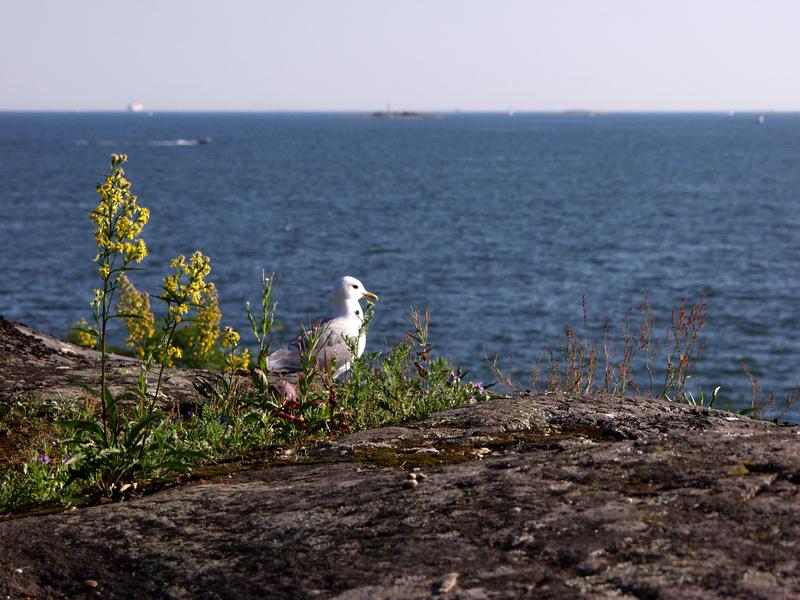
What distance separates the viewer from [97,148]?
A: 5650 inches

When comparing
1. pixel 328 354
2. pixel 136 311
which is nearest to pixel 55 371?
pixel 328 354

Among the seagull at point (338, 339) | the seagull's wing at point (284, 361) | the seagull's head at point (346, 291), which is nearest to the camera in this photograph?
the seagull at point (338, 339)

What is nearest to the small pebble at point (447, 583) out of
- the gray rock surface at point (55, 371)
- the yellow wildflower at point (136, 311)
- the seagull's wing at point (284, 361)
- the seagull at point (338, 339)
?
the gray rock surface at point (55, 371)

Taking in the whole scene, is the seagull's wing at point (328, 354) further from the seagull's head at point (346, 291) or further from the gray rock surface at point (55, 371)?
the gray rock surface at point (55, 371)

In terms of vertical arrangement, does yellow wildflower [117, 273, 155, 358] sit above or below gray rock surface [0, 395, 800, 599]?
below

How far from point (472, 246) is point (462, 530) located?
144 ft

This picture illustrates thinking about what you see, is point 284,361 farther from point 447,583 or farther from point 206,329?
point 447,583

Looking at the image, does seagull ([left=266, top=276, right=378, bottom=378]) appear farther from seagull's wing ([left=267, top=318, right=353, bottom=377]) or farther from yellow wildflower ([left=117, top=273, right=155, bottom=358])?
yellow wildflower ([left=117, top=273, right=155, bottom=358])

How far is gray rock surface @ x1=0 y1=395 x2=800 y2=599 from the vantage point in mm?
2555

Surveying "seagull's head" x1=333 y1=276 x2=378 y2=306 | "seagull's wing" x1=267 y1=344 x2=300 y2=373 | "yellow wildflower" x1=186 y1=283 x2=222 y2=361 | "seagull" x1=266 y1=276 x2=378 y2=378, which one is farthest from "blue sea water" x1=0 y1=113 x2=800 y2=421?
"yellow wildflower" x1=186 y1=283 x2=222 y2=361

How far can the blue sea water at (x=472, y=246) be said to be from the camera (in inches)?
1152

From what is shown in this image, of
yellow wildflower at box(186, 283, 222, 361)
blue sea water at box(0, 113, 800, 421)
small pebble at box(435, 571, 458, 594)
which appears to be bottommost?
blue sea water at box(0, 113, 800, 421)

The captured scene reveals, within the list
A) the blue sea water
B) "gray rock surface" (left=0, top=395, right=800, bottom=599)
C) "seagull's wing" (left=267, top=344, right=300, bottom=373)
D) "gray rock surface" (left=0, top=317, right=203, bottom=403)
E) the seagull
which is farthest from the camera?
the blue sea water

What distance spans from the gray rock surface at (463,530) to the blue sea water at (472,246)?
2.87 m
